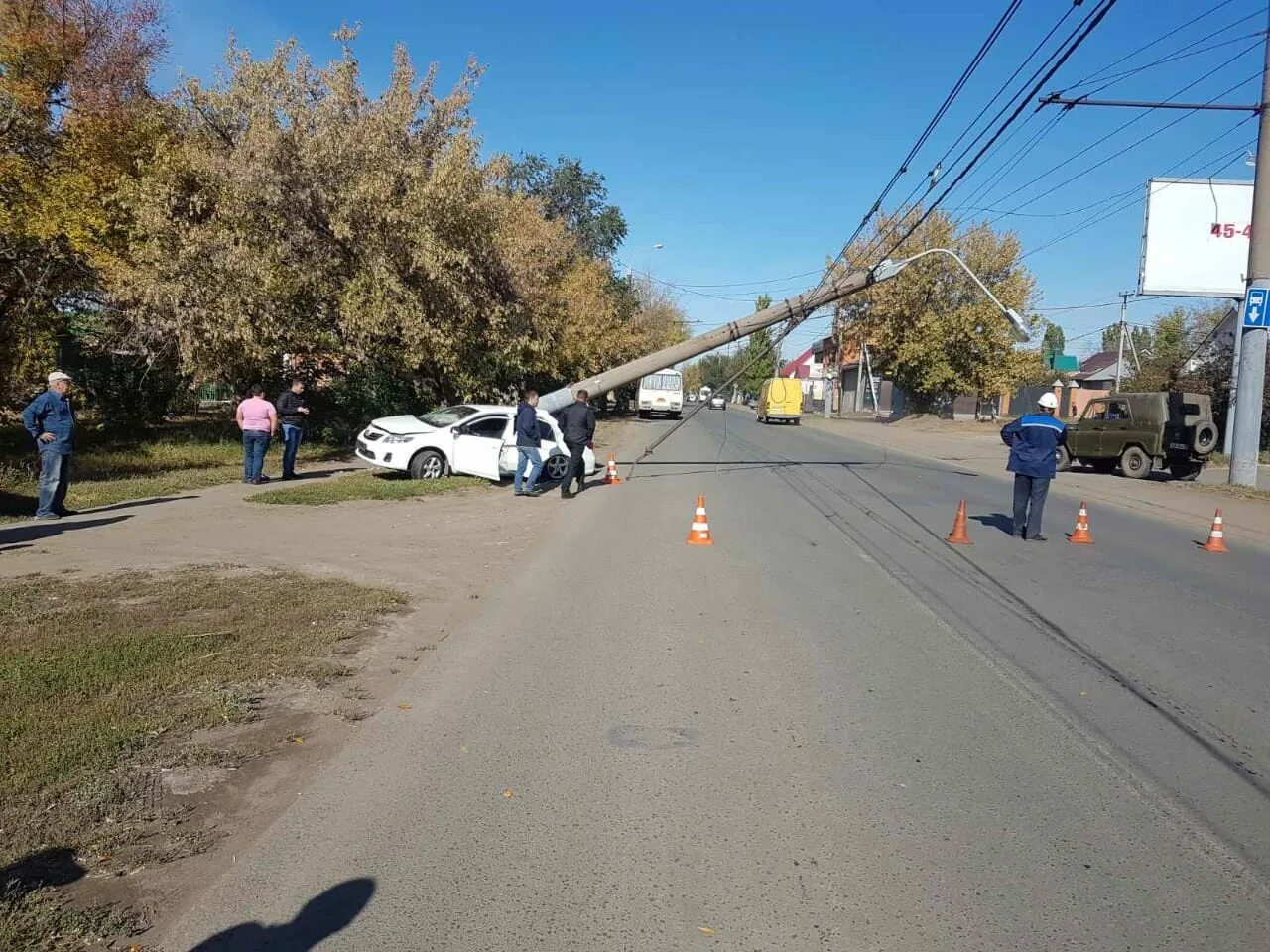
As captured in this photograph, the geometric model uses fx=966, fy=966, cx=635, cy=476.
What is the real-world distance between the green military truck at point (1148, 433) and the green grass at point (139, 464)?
59.2 ft

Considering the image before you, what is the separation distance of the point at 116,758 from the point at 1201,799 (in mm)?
5061

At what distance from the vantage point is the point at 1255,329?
62.0ft

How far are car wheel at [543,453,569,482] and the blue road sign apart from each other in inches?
529

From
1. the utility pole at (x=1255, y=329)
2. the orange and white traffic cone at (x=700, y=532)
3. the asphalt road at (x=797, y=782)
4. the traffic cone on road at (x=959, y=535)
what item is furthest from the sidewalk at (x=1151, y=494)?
the orange and white traffic cone at (x=700, y=532)

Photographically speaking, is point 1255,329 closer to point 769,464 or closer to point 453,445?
point 769,464

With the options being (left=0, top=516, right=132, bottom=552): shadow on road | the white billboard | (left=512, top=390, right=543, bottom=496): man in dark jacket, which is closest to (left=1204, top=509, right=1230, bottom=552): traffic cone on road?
(left=512, top=390, right=543, bottom=496): man in dark jacket

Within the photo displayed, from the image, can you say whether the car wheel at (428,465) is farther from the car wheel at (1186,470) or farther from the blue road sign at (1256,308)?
the car wheel at (1186,470)

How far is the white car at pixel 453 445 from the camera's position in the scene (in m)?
16.6

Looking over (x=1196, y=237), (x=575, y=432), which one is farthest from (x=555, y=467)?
(x=1196, y=237)

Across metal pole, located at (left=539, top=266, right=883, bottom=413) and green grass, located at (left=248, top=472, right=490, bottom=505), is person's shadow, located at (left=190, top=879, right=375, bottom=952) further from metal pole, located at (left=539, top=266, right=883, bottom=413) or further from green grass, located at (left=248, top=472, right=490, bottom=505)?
metal pole, located at (left=539, top=266, right=883, bottom=413)

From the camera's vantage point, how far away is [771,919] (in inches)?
134

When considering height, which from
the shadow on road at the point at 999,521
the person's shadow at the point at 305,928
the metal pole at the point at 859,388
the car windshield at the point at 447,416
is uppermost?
the metal pole at the point at 859,388

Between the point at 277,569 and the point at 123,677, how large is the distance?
11.9ft

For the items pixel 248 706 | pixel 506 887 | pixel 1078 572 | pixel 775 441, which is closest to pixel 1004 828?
pixel 506 887
